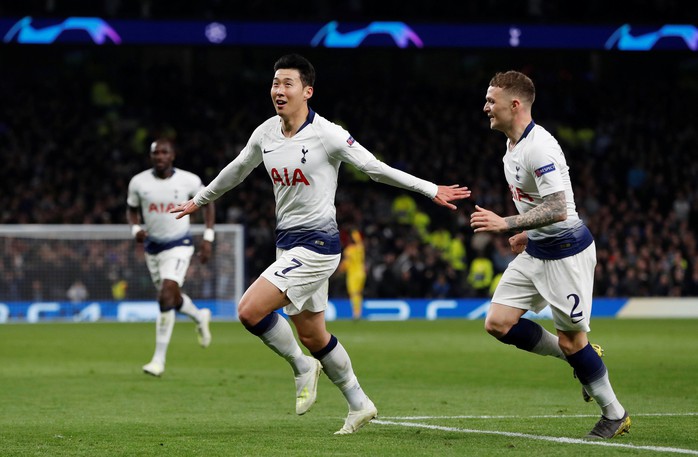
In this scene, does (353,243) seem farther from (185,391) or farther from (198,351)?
(185,391)

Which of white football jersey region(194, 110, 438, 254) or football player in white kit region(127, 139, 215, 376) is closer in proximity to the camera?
white football jersey region(194, 110, 438, 254)

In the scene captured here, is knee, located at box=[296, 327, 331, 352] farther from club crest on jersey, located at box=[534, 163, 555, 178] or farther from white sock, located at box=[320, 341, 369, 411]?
club crest on jersey, located at box=[534, 163, 555, 178]

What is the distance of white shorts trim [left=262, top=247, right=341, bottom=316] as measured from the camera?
8320 millimetres

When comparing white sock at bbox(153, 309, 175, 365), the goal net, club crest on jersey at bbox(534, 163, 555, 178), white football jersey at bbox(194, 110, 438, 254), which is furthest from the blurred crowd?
club crest on jersey at bbox(534, 163, 555, 178)

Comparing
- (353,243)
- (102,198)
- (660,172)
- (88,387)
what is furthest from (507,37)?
(88,387)

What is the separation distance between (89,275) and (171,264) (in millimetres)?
13801

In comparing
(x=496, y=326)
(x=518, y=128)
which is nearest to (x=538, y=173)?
(x=518, y=128)

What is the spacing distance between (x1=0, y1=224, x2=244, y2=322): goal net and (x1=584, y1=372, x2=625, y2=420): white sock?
64.9 feet

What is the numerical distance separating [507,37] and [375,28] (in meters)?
3.73

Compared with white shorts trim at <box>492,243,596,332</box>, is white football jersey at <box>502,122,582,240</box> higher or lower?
higher

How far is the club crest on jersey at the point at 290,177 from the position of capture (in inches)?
333

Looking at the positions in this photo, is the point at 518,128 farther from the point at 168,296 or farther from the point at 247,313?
the point at 168,296

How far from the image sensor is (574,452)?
23.7 feet

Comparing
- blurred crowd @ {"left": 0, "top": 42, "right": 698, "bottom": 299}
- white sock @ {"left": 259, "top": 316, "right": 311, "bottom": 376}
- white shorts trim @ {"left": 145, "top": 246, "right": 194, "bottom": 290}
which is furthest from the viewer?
blurred crowd @ {"left": 0, "top": 42, "right": 698, "bottom": 299}
